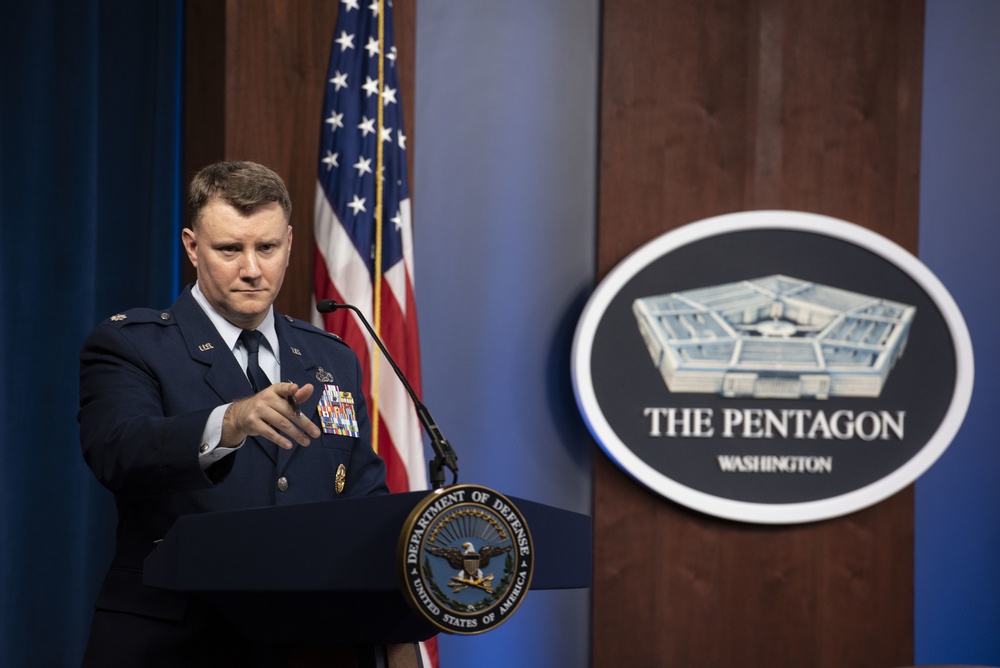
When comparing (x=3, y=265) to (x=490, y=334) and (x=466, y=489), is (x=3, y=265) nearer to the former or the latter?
(x=490, y=334)

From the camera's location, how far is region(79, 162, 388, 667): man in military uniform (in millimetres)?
1394

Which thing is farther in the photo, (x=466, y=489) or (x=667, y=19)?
(x=667, y=19)

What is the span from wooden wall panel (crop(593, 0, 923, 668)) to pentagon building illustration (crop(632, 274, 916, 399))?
0.25 metres

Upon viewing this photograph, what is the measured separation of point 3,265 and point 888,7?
2.82 m

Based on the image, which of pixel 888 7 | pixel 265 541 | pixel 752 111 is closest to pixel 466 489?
pixel 265 541

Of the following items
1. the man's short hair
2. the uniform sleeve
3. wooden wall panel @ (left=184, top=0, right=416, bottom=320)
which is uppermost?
wooden wall panel @ (left=184, top=0, right=416, bottom=320)

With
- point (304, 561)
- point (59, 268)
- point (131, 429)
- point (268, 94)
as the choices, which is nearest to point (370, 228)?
point (268, 94)

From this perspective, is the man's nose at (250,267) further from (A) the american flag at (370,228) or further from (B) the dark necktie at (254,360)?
(A) the american flag at (370,228)

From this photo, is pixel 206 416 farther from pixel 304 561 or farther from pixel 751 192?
pixel 751 192

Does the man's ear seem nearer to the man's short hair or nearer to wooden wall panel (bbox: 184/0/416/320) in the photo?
the man's short hair

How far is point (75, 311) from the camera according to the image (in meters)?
3.06

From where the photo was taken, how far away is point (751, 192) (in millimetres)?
3412

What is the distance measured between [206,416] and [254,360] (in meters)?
0.40

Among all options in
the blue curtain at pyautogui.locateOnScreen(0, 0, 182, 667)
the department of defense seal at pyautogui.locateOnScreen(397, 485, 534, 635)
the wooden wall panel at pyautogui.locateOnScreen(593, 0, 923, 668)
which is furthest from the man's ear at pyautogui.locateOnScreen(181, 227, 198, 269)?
the wooden wall panel at pyautogui.locateOnScreen(593, 0, 923, 668)
